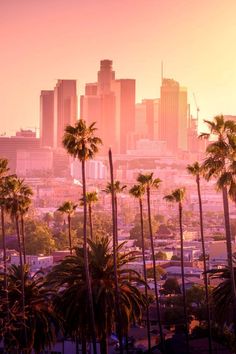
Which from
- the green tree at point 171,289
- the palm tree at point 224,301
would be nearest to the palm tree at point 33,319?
the palm tree at point 224,301

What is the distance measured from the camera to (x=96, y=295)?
3144 centimetres

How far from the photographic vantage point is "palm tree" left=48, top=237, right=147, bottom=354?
103 feet

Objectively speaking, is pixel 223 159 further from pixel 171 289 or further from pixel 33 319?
pixel 171 289

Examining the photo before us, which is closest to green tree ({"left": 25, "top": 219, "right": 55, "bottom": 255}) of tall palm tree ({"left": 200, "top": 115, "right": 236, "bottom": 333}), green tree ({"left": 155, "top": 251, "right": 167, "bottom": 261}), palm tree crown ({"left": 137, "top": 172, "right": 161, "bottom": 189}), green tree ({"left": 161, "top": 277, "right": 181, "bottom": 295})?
green tree ({"left": 155, "top": 251, "right": 167, "bottom": 261})

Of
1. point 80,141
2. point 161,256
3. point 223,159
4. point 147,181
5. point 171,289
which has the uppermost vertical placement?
point 80,141

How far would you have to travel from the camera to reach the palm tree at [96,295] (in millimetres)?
31500

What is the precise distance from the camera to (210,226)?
18575cm

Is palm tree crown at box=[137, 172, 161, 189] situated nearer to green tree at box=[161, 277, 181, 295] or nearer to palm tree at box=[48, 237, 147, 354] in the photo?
palm tree at box=[48, 237, 147, 354]

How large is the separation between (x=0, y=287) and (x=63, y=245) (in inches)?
3415

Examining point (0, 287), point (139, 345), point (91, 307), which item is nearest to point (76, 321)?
point (91, 307)

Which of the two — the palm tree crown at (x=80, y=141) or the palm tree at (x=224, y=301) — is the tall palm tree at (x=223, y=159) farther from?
the palm tree crown at (x=80, y=141)

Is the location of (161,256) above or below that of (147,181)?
below

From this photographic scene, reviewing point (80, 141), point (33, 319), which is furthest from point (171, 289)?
point (80, 141)

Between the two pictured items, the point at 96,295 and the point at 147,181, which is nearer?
the point at 96,295
